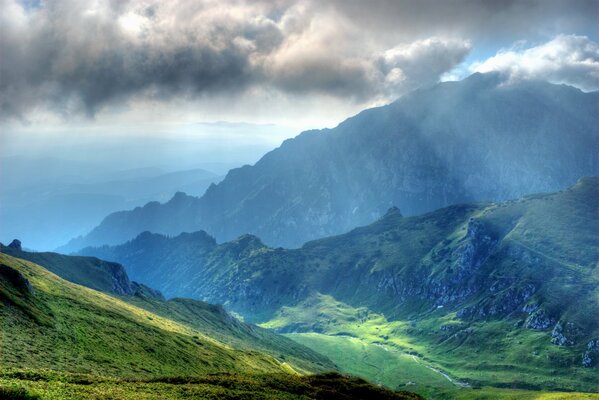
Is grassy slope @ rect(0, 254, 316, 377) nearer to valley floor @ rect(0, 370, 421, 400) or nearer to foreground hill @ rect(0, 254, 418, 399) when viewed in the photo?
foreground hill @ rect(0, 254, 418, 399)

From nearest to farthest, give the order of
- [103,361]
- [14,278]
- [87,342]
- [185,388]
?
[185,388] < [103,361] < [87,342] < [14,278]

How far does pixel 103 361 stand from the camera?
366 ft

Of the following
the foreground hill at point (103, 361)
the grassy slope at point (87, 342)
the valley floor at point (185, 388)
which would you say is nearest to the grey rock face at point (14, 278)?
the foreground hill at point (103, 361)

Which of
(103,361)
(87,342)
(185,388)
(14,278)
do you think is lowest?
(103,361)

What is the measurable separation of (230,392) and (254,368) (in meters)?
90.9

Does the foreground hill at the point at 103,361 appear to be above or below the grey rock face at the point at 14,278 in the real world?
below

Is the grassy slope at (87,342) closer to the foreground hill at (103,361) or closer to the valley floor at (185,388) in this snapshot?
the foreground hill at (103,361)

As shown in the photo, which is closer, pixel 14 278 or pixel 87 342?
pixel 87 342

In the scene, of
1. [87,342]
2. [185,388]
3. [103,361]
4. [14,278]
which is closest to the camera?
[185,388]

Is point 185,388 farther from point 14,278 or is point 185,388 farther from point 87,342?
point 14,278

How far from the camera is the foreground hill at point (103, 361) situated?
76.8 m

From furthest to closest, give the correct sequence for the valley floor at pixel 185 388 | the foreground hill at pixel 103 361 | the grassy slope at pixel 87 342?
the grassy slope at pixel 87 342 → the foreground hill at pixel 103 361 → the valley floor at pixel 185 388

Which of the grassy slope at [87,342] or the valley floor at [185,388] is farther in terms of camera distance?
the grassy slope at [87,342]

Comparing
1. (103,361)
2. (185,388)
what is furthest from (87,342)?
(185,388)
